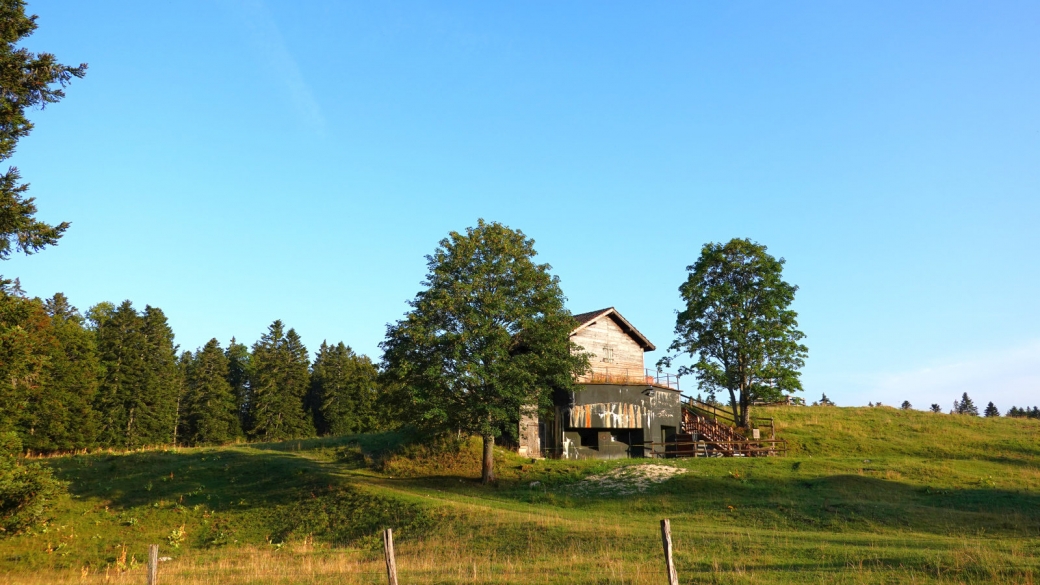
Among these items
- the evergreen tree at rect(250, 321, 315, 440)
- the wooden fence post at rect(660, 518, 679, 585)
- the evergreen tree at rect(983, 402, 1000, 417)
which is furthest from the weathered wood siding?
the evergreen tree at rect(983, 402, 1000, 417)

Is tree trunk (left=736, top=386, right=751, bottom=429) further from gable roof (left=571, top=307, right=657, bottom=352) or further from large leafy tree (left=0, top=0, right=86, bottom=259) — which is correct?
large leafy tree (left=0, top=0, right=86, bottom=259)

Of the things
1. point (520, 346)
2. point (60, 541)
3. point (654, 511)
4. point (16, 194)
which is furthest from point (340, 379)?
point (16, 194)

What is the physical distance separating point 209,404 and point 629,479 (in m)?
64.3

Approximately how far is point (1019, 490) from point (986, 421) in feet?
113

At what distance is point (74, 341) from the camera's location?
70688 mm

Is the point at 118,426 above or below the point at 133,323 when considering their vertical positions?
below

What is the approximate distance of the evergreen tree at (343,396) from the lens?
92.9 metres

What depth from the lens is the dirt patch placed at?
38.1 m

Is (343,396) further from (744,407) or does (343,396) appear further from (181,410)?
(744,407)

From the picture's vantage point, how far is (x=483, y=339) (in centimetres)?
4169

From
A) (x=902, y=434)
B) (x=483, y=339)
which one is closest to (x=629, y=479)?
(x=483, y=339)

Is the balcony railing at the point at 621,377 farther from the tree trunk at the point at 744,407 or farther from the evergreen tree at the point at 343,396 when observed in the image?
the evergreen tree at the point at 343,396

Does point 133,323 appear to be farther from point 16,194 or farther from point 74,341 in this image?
point 16,194

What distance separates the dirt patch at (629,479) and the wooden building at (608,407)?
350 inches
